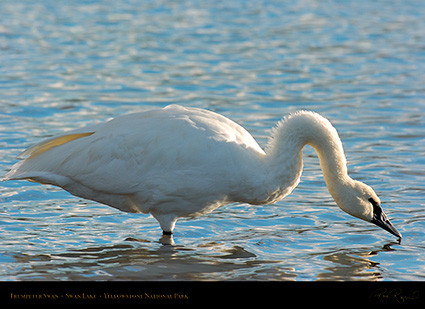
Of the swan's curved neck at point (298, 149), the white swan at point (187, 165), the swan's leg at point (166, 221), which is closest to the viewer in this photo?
the white swan at point (187, 165)

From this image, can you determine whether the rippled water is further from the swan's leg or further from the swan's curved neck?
the swan's curved neck

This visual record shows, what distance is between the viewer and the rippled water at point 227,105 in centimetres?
795

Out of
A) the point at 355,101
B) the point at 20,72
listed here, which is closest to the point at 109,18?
the point at 20,72

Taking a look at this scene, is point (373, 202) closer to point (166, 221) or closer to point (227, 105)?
point (166, 221)

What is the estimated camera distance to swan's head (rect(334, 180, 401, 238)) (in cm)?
818

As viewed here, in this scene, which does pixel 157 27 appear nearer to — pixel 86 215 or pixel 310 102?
pixel 310 102

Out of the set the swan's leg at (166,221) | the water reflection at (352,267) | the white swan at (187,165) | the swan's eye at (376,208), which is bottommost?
the water reflection at (352,267)

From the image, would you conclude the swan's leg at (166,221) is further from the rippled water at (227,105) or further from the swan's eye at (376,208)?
the swan's eye at (376,208)

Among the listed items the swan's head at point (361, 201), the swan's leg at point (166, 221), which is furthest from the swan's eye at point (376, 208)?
the swan's leg at point (166, 221)

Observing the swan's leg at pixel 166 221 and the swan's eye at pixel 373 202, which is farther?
the swan's eye at pixel 373 202

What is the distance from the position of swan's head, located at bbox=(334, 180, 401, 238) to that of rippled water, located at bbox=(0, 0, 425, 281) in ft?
0.98

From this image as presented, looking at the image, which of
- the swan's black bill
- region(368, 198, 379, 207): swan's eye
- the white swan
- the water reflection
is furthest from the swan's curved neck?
the water reflection

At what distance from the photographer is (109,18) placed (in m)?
21.5

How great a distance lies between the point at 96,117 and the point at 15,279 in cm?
612
